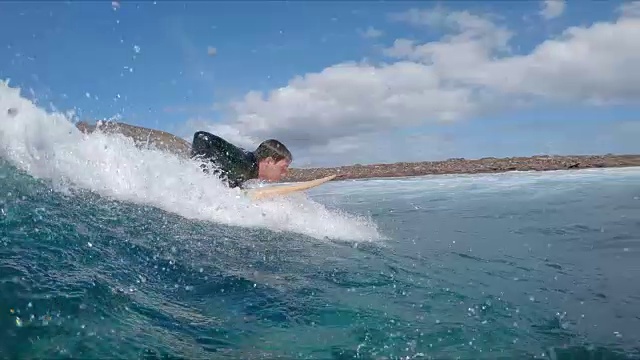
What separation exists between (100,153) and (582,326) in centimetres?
713

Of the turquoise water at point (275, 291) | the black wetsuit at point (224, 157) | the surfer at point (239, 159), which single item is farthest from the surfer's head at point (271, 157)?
the turquoise water at point (275, 291)

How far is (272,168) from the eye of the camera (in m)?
8.80

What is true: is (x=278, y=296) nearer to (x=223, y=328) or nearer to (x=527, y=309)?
(x=223, y=328)

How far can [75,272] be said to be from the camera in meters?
3.63

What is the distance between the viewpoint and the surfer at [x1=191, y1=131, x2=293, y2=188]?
8.00m

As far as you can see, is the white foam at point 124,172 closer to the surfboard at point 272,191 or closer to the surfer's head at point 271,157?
the surfboard at point 272,191

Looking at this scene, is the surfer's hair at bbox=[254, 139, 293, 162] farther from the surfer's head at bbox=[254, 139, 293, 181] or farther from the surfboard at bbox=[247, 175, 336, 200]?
the surfboard at bbox=[247, 175, 336, 200]

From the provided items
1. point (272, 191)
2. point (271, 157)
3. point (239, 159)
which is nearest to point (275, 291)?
point (239, 159)

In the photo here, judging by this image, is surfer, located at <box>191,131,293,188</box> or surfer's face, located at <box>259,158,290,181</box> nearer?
surfer, located at <box>191,131,293,188</box>

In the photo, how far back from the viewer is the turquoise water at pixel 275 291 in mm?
3037

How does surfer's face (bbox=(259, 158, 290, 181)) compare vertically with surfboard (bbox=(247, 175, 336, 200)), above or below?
above

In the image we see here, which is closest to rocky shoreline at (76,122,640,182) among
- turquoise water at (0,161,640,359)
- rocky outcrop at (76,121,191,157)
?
rocky outcrop at (76,121,191,157)

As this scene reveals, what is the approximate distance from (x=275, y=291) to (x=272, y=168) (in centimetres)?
466

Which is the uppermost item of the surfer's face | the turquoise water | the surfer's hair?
the surfer's hair
